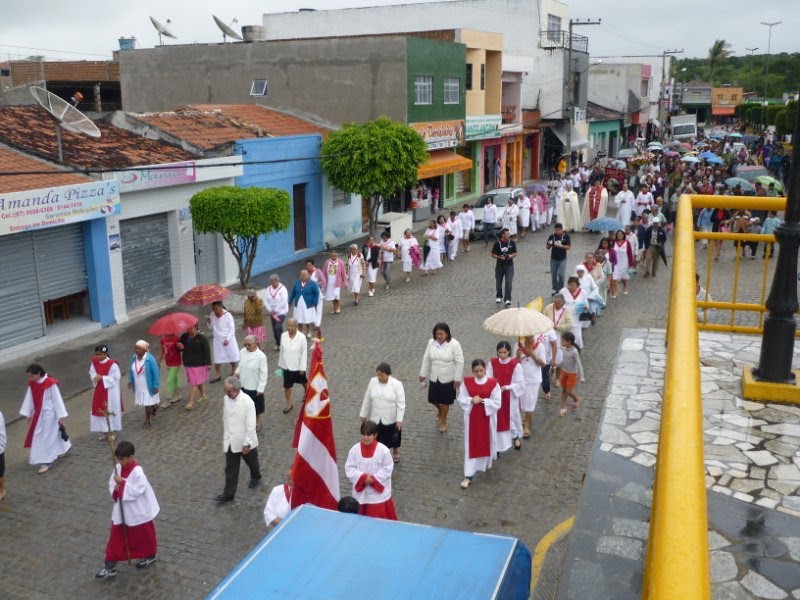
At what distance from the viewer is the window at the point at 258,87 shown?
27.3m

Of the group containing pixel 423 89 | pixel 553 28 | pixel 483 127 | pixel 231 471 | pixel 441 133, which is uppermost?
pixel 553 28

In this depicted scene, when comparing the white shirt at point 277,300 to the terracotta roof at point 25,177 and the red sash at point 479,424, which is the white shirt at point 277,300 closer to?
the terracotta roof at point 25,177

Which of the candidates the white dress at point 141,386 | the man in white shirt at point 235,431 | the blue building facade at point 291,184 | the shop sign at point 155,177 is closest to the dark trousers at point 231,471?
the man in white shirt at point 235,431

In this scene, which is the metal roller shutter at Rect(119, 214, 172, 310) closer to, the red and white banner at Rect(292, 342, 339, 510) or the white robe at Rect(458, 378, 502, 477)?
the red and white banner at Rect(292, 342, 339, 510)

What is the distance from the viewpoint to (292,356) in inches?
432

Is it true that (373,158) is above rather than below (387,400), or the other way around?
above

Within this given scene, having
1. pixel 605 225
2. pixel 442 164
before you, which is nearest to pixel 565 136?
pixel 442 164

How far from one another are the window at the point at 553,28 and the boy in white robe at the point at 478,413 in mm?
39536

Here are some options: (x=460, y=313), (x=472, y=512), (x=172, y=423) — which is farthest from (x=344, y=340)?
(x=472, y=512)

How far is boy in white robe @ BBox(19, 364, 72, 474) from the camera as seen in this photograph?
9.38 m

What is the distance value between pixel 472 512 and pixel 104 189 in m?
10.6

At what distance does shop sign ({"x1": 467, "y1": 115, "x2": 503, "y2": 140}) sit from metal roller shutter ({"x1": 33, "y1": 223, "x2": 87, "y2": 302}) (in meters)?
20.4

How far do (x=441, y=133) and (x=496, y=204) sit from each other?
4.33 m

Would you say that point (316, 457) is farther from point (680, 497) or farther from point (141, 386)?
point (680, 497)
